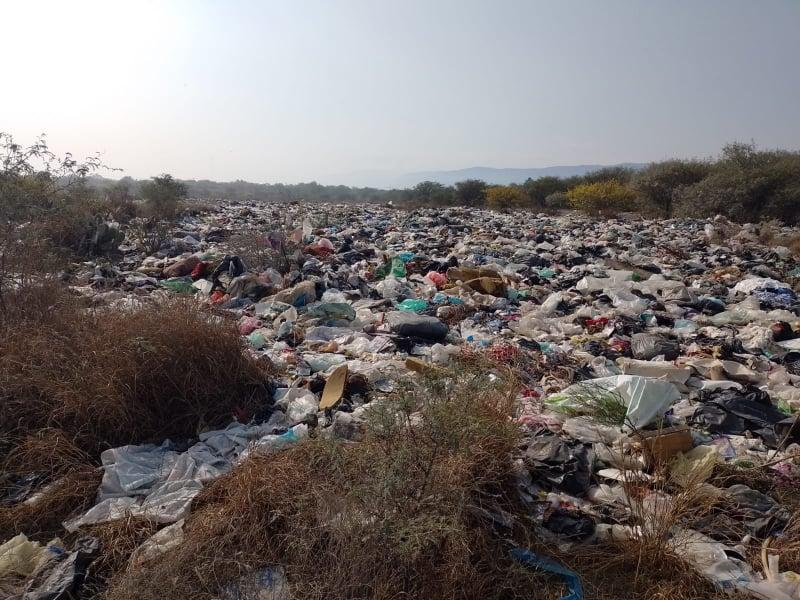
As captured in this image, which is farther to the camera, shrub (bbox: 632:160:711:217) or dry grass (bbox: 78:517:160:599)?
shrub (bbox: 632:160:711:217)

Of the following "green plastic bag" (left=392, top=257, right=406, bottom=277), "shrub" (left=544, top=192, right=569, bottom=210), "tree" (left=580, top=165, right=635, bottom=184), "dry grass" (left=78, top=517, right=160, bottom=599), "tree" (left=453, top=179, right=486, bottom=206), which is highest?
"tree" (left=580, top=165, right=635, bottom=184)

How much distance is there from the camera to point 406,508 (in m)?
1.81

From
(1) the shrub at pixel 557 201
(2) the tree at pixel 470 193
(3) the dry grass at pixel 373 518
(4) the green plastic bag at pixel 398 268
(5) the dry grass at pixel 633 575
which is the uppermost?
(2) the tree at pixel 470 193

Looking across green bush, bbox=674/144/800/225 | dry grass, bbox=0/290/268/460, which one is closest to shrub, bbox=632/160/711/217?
green bush, bbox=674/144/800/225

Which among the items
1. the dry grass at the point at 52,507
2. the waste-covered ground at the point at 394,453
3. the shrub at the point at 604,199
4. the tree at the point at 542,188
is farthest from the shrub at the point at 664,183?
the dry grass at the point at 52,507

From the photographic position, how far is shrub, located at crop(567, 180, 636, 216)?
1552 centimetres

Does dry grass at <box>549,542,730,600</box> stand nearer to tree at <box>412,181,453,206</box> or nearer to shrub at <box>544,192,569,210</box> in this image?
shrub at <box>544,192,569,210</box>

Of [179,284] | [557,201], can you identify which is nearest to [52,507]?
[179,284]

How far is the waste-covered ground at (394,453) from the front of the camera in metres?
1.82

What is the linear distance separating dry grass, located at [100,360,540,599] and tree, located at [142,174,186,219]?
9984 mm

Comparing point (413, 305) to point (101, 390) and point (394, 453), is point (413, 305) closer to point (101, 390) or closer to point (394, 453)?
point (101, 390)

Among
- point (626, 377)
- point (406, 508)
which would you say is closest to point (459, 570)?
point (406, 508)

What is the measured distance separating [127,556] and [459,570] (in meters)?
1.26

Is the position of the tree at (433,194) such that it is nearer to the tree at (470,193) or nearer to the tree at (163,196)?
the tree at (470,193)
